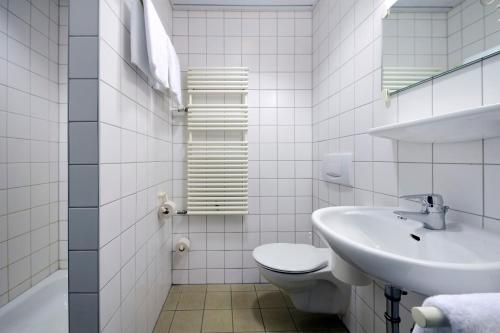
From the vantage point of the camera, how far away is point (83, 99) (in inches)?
34.5

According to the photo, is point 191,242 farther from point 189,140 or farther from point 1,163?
point 1,163

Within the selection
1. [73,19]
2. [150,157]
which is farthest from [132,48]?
[150,157]

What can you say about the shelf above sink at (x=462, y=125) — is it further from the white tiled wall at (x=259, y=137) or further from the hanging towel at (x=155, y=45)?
the white tiled wall at (x=259, y=137)

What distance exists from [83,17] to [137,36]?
326 mm

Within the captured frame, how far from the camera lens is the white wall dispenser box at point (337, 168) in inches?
60.1

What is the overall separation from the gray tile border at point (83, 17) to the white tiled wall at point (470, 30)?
137 centimetres

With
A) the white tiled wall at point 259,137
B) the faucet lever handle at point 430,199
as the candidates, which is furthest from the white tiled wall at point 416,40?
the white tiled wall at point 259,137

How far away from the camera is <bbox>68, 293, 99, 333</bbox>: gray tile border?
878 mm

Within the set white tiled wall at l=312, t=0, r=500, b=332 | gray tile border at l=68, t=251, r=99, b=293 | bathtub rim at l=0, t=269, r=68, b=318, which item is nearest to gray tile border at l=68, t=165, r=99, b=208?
gray tile border at l=68, t=251, r=99, b=293

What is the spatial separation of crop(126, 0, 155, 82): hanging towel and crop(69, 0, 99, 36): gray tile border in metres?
0.25

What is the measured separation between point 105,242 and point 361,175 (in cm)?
140

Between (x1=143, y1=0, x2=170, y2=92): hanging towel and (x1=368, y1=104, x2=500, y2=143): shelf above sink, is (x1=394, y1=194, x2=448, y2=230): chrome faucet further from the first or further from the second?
(x1=143, y1=0, x2=170, y2=92): hanging towel

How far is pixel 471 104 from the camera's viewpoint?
77 cm

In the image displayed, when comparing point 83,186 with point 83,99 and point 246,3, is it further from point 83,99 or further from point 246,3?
point 246,3
